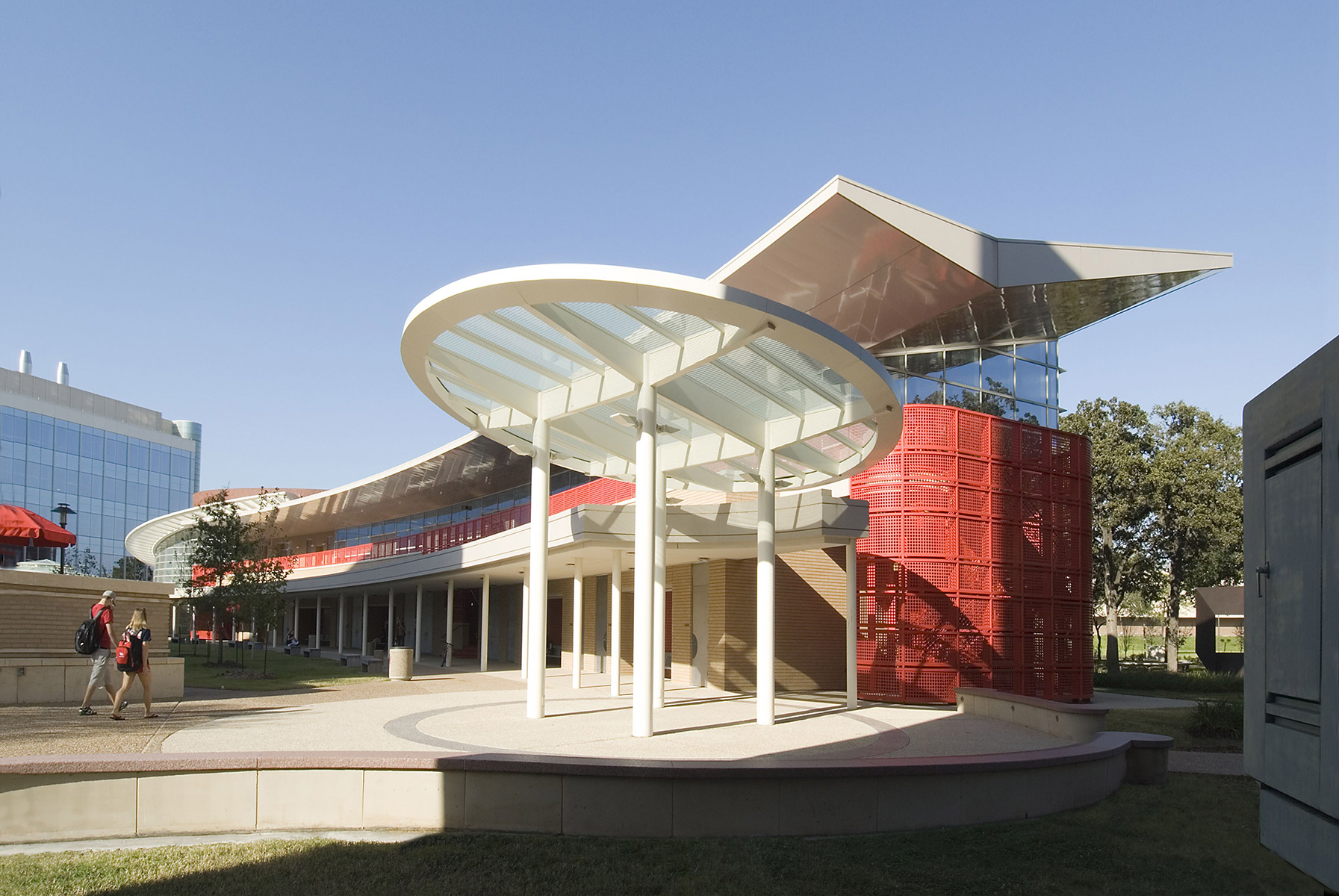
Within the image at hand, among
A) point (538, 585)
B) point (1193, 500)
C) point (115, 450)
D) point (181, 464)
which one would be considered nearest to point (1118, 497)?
point (1193, 500)

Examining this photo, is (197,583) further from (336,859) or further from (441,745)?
(336,859)

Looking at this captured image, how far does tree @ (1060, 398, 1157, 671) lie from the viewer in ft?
138

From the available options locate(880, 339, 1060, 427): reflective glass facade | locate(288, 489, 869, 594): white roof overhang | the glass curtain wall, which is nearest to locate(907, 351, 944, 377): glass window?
locate(880, 339, 1060, 427): reflective glass facade

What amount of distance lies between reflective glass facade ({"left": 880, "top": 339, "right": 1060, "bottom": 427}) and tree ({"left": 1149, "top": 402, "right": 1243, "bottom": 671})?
19.2m

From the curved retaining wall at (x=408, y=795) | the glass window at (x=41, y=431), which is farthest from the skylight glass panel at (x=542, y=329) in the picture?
the glass window at (x=41, y=431)

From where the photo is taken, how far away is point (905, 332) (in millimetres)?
24766

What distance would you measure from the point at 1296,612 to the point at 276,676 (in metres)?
27.9

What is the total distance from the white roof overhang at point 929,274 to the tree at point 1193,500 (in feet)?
66.0

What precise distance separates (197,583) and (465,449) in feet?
31.9

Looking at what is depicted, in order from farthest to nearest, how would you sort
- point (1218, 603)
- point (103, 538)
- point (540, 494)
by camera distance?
point (103, 538) < point (1218, 603) < point (540, 494)

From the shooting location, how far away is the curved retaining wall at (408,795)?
26.8 feet

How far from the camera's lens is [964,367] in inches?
968

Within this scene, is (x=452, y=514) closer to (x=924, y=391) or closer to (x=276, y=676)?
(x=276, y=676)

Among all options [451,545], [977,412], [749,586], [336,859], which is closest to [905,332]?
[977,412]
